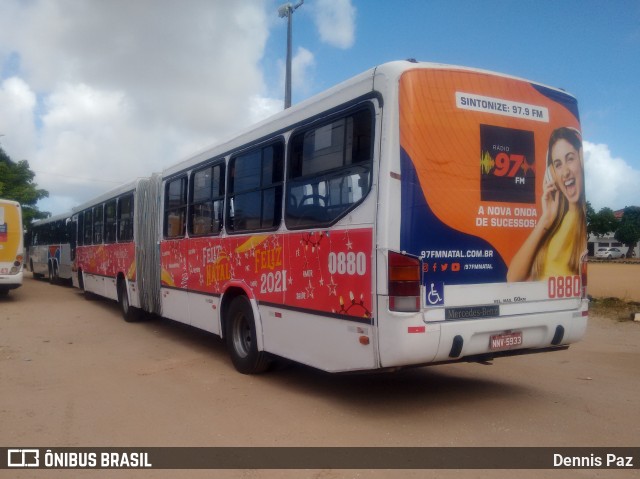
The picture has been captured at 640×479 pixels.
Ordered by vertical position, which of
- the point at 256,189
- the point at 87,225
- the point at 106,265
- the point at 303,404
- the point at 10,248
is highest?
the point at 256,189

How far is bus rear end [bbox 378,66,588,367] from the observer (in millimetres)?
5188

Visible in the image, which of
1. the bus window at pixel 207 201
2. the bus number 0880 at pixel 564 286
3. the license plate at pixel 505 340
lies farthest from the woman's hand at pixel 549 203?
the bus window at pixel 207 201

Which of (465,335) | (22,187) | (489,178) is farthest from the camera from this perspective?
(22,187)

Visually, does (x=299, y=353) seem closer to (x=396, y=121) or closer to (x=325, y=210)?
(x=325, y=210)

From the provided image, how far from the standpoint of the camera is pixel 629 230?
3162 inches

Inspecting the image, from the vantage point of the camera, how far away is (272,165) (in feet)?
23.2

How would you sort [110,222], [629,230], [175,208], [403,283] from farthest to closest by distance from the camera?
[629,230] → [110,222] → [175,208] → [403,283]

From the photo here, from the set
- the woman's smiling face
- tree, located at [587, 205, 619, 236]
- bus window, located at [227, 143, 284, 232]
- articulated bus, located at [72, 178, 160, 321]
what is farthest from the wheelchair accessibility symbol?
tree, located at [587, 205, 619, 236]

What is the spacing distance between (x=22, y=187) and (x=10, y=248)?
22860mm

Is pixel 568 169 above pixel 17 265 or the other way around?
above

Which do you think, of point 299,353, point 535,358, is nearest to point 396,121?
point 299,353

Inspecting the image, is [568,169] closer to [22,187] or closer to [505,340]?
[505,340]

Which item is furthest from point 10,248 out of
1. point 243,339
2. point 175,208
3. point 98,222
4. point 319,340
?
point 319,340

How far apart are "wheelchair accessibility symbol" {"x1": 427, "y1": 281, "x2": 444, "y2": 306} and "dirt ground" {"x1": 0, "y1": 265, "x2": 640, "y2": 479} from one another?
120 cm
